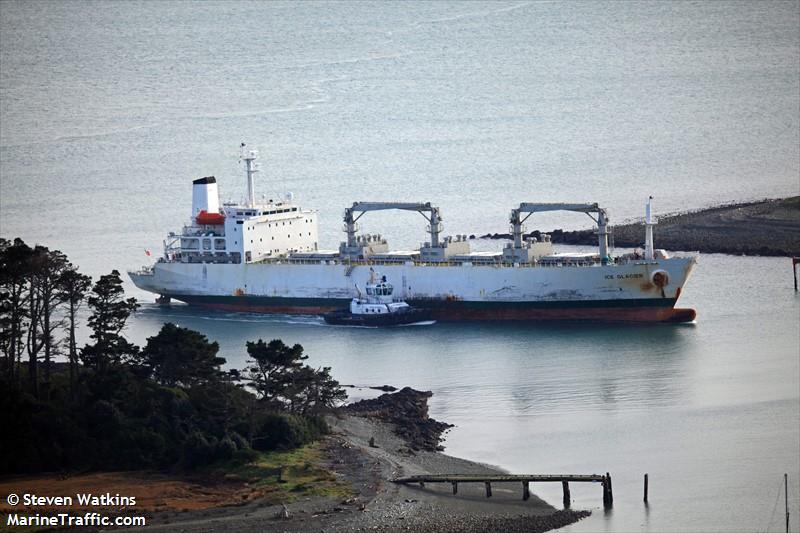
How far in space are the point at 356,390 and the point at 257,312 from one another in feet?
42.8

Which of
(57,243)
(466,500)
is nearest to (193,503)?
(466,500)

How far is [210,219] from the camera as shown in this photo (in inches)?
2030

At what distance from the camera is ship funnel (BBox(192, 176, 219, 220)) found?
2071 inches

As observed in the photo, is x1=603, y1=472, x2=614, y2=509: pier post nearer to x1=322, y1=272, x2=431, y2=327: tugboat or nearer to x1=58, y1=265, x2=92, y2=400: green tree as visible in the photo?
x1=58, y1=265, x2=92, y2=400: green tree

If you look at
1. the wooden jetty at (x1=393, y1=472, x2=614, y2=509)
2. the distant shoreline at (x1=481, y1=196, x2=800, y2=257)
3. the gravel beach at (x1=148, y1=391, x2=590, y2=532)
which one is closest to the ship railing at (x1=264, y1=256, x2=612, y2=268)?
the distant shoreline at (x1=481, y1=196, x2=800, y2=257)

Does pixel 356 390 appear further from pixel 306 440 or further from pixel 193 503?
pixel 193 503

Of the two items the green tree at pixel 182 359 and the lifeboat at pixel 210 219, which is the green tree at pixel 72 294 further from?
the lifeboat at pixel 210 219

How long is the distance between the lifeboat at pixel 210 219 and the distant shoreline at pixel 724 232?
10192 mm

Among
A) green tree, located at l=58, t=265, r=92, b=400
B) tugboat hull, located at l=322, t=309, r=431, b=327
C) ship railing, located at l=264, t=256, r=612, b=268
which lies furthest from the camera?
ship railing, located at l=264, t=256, r=612, b=268

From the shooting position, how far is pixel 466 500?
28281 millimetres

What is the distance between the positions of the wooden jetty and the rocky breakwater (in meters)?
2.94

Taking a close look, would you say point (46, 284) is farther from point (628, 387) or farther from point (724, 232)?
point (724, 232)

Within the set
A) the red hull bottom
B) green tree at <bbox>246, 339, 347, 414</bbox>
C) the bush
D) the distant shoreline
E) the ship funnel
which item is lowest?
the bush

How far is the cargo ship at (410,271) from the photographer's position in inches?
1778
